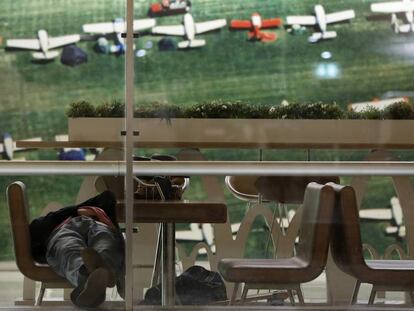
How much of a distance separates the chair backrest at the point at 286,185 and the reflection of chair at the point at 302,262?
6cm

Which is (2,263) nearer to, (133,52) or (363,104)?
(133,52)

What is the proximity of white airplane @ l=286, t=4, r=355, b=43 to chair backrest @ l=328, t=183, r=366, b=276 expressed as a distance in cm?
70

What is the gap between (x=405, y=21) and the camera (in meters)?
4.81

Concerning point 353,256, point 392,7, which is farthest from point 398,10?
point 353,256

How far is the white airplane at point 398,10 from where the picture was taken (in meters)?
4.80

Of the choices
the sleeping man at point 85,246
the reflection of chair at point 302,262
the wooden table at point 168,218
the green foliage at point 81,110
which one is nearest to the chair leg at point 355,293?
the reflection of chair at point 302,262

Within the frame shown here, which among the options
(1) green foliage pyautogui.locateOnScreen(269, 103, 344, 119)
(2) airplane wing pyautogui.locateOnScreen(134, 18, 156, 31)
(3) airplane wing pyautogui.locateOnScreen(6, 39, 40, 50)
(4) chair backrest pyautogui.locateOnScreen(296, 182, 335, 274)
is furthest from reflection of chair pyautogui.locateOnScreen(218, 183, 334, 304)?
(3) airplane wing pyautogui.locateOnScreen(6, 39, 40, 50)

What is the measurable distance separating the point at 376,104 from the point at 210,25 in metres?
0.84

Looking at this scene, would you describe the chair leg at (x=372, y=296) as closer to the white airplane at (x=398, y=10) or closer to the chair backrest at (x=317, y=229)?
the chair backrest at (x=317, y=229)

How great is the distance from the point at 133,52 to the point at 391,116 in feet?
3.95

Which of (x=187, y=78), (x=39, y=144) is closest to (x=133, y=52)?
(x=187, y=78)

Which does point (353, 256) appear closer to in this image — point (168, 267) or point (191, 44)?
point (168, 267)

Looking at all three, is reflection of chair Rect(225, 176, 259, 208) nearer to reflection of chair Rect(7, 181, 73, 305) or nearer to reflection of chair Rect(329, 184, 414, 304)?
reflection of chair Rect(329, 184, 414, 304)

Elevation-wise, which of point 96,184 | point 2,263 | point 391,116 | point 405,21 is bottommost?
point 2,263
